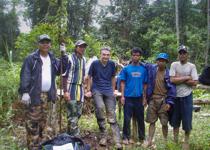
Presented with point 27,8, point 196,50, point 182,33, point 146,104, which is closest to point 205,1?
point 182,33

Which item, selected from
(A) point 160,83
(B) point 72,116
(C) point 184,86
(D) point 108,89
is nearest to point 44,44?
(B) point 72,116

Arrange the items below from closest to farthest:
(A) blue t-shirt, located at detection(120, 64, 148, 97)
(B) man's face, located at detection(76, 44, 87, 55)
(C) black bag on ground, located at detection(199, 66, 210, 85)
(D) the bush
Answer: (C) black bag on ground, located at detection(199, 66, 210, 85) < (B) man's face, located at detection(76, 44, 87, 55) < (A) blue t-shirt, located at detection(120, 64, 148, 97) < (D) the bush

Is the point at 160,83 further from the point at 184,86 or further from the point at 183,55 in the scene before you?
the point at 183,55

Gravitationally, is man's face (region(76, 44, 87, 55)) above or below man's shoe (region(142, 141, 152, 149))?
above

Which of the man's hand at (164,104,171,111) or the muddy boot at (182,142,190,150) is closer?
the muddy boot at (182,142,190,150)

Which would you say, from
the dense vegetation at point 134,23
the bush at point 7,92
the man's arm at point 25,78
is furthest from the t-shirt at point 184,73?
the dense vegetation at point 134,23

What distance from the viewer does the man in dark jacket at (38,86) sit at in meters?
6.26

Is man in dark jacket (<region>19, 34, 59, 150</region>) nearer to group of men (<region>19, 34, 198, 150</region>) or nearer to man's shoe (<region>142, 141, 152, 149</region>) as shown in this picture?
group of men (<region>19, 34, 198, 150</region>)

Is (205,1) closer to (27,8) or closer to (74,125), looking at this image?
(27,8)

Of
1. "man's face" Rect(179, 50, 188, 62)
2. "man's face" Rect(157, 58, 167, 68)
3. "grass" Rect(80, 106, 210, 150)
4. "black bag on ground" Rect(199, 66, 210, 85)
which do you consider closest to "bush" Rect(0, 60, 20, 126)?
"grass" Rect(80, 106, 210, 150)

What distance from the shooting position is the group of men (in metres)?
6.41

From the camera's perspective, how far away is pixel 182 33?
30.2m

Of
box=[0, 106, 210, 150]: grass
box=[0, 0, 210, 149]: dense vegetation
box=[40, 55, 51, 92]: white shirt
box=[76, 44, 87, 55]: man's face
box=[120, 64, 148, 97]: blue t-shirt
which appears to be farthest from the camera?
box=[0, 0, 210, 149]: dense vegetation

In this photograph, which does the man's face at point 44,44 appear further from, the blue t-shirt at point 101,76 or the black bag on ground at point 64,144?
the black bag on ground at point 64,144
